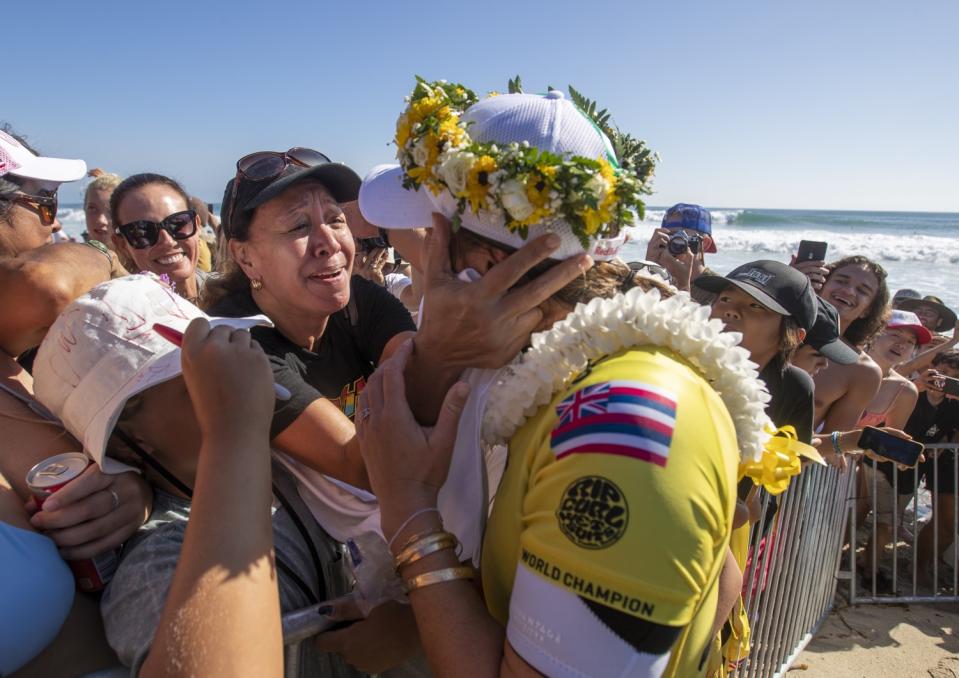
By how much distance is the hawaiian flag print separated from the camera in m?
1.06

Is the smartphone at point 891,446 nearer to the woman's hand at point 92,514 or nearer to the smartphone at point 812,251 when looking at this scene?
the smartphone at point 812,251

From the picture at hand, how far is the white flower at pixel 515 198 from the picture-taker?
4.53 feet

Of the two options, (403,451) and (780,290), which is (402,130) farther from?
(780,290)

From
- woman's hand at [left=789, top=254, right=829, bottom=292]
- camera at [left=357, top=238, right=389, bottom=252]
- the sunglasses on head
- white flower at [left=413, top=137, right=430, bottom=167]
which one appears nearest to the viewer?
white flower at [left=413, top=137, right=430, bottom=167]

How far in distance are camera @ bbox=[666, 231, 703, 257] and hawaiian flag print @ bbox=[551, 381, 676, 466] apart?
4.50 meters

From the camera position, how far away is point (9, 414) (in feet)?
5.21

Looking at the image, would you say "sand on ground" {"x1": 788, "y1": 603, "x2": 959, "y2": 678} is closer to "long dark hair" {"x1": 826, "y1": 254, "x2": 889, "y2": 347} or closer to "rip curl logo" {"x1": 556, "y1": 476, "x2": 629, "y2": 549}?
"long dark hair" {"x1": 826, "y1": 254, "x2": 889, "y2": 347}

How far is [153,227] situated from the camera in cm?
374

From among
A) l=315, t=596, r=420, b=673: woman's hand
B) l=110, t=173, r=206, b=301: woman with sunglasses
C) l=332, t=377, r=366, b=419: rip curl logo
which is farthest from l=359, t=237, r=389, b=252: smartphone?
l=315, t=596, r=420, b=673: woman's hand

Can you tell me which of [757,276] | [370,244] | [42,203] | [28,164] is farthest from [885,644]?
[28,164]

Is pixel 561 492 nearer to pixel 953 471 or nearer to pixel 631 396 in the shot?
pixel 631 396

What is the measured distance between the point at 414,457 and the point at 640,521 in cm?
59

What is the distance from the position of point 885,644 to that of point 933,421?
2369 millimetres

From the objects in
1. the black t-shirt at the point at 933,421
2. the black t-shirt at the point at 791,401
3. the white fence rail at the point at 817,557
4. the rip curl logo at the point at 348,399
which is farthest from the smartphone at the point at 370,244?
the black t-shirt at the point at 933,421
